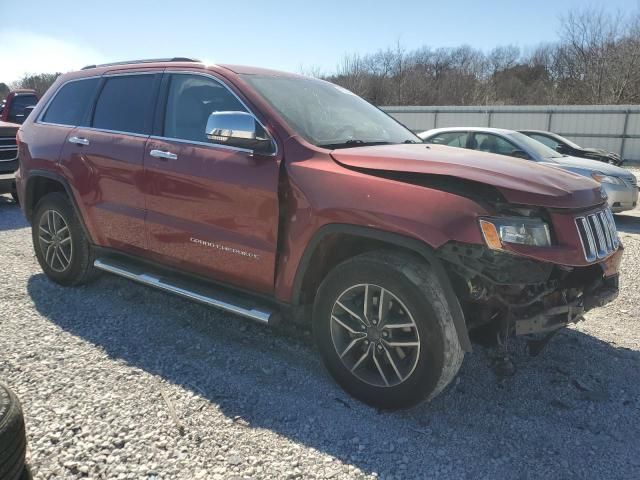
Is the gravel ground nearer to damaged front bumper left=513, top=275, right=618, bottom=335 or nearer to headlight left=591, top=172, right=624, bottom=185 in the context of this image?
damaged front bumper left=513, top=275, right=618, bottom=335

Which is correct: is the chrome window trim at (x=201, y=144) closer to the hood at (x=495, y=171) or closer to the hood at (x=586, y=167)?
the hood at (x=495, y=171)

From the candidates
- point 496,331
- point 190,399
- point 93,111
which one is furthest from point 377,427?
point 93,111

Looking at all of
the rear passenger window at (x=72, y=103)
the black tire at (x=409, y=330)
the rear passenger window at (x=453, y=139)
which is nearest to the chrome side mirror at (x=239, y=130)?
the black tire at (x=409, y=330)

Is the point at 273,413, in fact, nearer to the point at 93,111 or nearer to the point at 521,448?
the point at 521,448

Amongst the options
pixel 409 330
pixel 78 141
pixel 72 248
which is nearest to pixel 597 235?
pixel 409 330

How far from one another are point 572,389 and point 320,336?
64.6 inches

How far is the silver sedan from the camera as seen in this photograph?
870 centimetres

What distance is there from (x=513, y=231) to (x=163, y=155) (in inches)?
96.3

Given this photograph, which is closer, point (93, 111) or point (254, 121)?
point (254, 121)

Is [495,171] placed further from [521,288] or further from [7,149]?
[7,149]

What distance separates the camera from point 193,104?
151 inches

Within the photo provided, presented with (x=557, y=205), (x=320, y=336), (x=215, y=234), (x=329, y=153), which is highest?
(x=329, y=153)

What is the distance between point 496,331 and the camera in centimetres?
288

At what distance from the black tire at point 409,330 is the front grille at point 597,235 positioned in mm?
815
